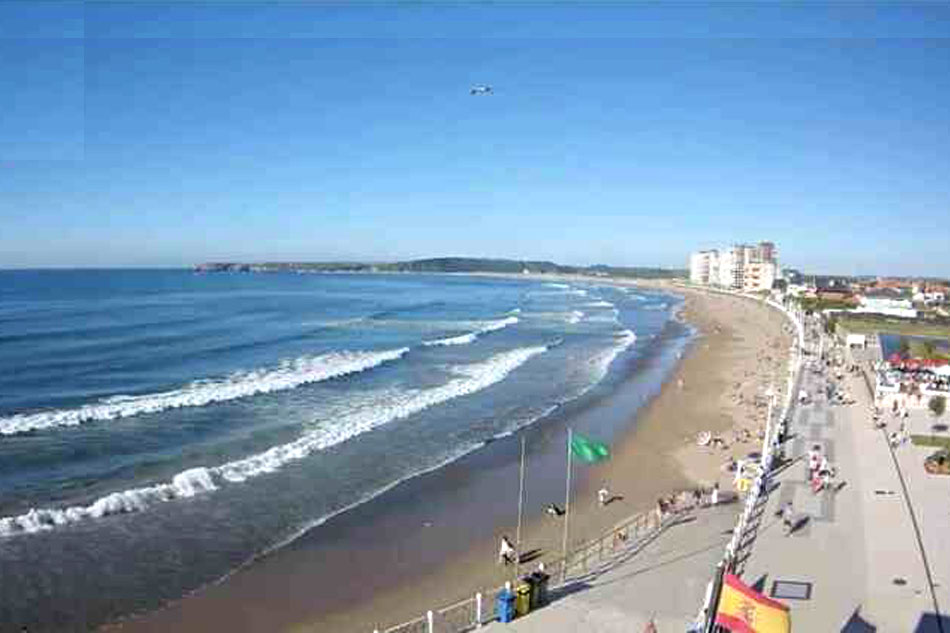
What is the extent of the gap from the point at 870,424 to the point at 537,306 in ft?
235

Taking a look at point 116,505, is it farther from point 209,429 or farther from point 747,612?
point 747,612

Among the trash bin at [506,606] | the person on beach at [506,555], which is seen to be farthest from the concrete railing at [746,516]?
the person on beach at [506,555]

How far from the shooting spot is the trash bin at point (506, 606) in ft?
38.1

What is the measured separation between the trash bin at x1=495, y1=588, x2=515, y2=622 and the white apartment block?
489ft

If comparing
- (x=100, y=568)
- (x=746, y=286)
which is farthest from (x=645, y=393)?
(x=746, y=286)

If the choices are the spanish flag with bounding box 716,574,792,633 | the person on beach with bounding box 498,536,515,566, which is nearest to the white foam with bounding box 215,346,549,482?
the person on beach with bounding box 498,536,515,566

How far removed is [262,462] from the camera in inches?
874

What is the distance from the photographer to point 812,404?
3023cm

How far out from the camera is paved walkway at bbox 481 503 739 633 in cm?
1159

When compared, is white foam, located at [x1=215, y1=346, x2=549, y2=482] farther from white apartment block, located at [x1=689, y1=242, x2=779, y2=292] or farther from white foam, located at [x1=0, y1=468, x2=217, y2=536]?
white apartment block, located at [x1=689, y1=242, x2=779, y2=292]

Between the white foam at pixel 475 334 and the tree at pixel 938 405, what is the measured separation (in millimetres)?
29853

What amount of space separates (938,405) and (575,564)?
66.8 ft

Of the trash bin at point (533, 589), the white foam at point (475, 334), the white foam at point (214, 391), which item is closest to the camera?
the trash bin at point (533, 589)

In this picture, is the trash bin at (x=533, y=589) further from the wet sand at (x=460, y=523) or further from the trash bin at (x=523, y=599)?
the wet sand at (x=460, y=523)
